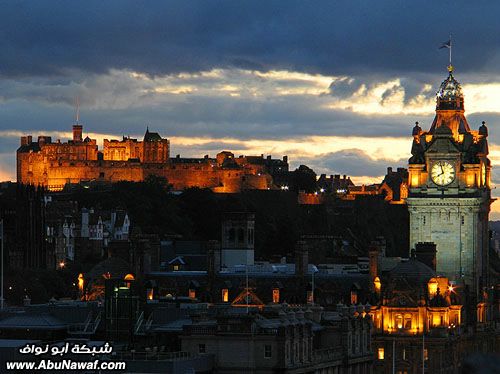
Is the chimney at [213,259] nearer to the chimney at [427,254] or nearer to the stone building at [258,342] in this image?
the chimney at [427,254]

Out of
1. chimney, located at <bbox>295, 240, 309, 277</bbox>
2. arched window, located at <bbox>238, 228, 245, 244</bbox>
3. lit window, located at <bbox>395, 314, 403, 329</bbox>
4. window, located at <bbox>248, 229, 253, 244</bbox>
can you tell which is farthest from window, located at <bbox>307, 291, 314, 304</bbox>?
window, located at <bbox>248, 229, 253, 244</bbox>

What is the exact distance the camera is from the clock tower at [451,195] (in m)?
177

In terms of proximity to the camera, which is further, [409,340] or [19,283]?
[19,283]

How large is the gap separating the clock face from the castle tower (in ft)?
53.2

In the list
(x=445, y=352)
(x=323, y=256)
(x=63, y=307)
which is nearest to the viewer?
(x=63, y=307)

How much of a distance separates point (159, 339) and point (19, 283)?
77.5 metres

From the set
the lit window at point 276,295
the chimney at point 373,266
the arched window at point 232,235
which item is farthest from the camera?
the arched window at point 232,235

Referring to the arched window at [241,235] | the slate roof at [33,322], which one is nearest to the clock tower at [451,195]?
the arched window at [241,235]

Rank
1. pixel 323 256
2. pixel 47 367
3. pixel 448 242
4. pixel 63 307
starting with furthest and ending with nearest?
pixel 323 256 → pixel 448 242 → pixel 63 307 → pixel 47 367

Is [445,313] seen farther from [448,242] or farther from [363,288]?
[448,242]

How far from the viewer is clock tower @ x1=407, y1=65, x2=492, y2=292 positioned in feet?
580

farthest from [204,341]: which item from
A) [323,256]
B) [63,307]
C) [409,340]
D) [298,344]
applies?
[323,256]

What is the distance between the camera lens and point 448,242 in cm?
17738

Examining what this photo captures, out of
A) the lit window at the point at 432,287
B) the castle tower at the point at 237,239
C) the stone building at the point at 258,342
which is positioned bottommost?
the stone building at the point at 258,342
